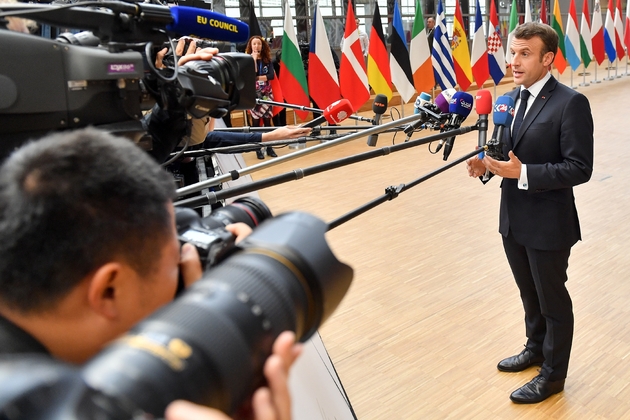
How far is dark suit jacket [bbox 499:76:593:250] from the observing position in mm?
1945

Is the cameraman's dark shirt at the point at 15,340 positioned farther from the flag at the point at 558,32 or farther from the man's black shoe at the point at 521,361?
the flag at the point at 558,32

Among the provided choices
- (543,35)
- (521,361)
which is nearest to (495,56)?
(543,35)

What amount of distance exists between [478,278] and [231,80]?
2.28m

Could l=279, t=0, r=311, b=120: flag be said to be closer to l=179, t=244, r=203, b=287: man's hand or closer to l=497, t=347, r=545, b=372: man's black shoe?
l=497, t=347, r=545, b=372: man's black shoe

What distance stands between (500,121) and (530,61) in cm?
23

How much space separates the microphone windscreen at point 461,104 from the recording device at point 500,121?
170 millimetres

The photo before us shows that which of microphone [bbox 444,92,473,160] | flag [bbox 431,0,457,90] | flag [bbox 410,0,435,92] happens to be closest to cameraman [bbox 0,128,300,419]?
microphone [bbox 444,92,473,160]

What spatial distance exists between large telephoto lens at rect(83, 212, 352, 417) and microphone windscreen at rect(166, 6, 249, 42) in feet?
1.85

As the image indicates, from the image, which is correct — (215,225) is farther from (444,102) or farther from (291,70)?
(291,70)

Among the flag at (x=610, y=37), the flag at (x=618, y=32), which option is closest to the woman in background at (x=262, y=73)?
the flag at (x=610, y=37)

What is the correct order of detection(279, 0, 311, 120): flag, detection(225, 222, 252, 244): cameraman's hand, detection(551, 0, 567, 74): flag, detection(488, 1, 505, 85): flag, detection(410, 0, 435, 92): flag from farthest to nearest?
detection(551, 0, 567, 74): flag
detection(488, 1, 505, 85): flag
detection(410, 0, 435, 92): flag
detection(279, 0, 311, 120): flag
detection(225, 222, 252, 244): cameraman's hand

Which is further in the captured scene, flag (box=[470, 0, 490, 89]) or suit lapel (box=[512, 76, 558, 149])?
flag (box=[470, 0, 490, 89])

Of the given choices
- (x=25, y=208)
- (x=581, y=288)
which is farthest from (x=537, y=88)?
(x=25, y=208)

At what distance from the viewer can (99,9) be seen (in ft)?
3.34
